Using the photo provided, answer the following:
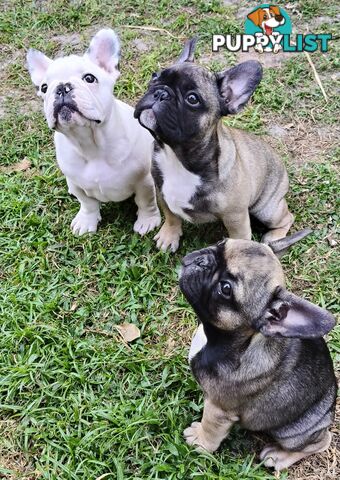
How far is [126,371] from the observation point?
3801mm

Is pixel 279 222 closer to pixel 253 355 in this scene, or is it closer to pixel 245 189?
pixel 245 189


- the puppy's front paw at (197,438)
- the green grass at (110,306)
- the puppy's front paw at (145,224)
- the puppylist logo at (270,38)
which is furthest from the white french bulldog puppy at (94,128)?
the puppylist logo at (270,38)

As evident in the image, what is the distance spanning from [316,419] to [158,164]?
1811mm

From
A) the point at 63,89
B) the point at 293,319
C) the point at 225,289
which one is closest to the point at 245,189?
the point at 225,289

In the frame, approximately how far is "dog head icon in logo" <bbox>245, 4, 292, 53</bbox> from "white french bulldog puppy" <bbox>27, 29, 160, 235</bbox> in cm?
225

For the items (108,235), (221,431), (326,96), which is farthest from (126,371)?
(326,96)

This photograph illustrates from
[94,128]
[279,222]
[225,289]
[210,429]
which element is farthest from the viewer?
[279,222]

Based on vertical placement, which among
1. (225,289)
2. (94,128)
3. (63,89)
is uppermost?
(63,89)

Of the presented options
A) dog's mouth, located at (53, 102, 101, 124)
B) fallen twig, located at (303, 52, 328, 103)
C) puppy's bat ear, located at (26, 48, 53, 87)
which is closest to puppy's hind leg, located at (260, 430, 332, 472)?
dog's mouth, located at (53, 102, 101, 124)

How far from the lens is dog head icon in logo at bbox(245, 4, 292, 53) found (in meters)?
5.75

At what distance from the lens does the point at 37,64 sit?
3.89 meters

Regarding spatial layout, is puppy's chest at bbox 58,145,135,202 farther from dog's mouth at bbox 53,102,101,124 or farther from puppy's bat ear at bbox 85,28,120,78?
puppy's bat ear at bbox 85,28,120,78

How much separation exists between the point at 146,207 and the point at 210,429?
1799mm

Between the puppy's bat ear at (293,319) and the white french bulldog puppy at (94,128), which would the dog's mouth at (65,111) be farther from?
the puppy's bat ear at (293,319)
